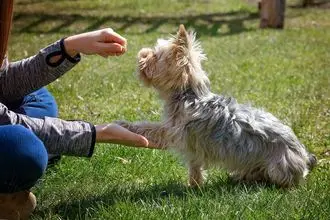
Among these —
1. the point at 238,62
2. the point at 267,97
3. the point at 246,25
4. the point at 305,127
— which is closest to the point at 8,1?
the point at 305,127

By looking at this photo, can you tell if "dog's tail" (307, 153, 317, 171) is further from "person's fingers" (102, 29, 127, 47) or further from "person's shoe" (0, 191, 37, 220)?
"person's shoe" (0, 191, 37, 220)

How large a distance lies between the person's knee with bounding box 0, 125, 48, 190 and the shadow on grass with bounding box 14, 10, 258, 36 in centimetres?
1153

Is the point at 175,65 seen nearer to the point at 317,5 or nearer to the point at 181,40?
the point at 181,40

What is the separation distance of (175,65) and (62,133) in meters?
1.22

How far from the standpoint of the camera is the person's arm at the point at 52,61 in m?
3.87

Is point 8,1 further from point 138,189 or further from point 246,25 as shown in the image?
point 246,25

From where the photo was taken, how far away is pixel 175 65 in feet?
14.8

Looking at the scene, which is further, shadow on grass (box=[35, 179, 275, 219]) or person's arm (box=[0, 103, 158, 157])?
shadow on grass (box=[35, 179, 275, 219])

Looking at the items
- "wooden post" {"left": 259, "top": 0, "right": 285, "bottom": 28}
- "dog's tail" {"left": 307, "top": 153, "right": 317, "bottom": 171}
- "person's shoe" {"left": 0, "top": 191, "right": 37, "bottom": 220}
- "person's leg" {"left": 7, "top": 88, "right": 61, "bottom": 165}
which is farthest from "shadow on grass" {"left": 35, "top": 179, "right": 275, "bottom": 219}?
"wooden post" {"left": 259, "top": 0, "right": 285, "bottom": 28}

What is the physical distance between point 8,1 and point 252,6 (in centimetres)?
1779

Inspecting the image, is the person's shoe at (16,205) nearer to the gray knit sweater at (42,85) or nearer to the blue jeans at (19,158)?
the blue jeans at (19,158)

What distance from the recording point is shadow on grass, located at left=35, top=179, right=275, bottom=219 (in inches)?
157

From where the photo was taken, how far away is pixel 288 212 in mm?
3660

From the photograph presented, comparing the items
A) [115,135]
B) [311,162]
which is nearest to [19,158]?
[115,135]
